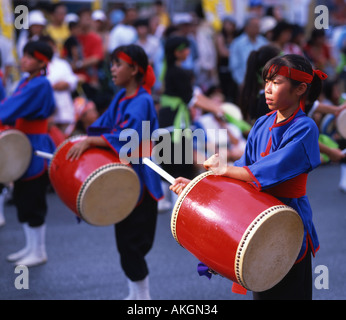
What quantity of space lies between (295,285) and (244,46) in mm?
5000

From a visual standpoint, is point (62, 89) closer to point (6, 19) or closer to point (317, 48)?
point (6, 19)

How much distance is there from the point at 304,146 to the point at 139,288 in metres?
1.38

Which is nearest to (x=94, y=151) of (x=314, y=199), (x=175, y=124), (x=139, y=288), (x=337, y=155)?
(x=139, y=288)

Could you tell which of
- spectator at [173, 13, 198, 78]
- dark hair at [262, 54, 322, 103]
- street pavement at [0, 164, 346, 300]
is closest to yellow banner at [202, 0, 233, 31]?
spectator at [173, 13, 198, 78]

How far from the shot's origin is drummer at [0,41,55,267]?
130 inches

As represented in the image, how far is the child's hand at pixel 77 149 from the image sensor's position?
268 cm

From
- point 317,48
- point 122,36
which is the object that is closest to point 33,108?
point 122,36

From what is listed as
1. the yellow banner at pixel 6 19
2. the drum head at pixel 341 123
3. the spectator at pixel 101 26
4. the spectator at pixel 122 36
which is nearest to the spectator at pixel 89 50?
the spectator at pixel 122 36

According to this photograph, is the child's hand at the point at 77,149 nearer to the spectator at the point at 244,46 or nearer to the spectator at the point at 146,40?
the spectator at the point at 146,40

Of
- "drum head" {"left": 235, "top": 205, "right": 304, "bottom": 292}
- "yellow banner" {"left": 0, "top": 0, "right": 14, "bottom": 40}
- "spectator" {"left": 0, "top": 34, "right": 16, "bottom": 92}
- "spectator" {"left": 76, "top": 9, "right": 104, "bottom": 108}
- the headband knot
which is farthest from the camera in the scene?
"spectator" {"left": 76, "top": 9, "right": 104, "bottom": 108}

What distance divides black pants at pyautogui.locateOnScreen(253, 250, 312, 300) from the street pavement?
1002mm

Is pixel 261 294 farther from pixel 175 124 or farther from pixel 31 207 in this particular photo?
pixel 175 124

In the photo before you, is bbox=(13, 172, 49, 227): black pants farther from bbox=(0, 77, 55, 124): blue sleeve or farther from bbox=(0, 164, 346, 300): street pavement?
bbox=(0, 77, 55, 124): blue sleeve

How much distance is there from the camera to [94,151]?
2.68 m
